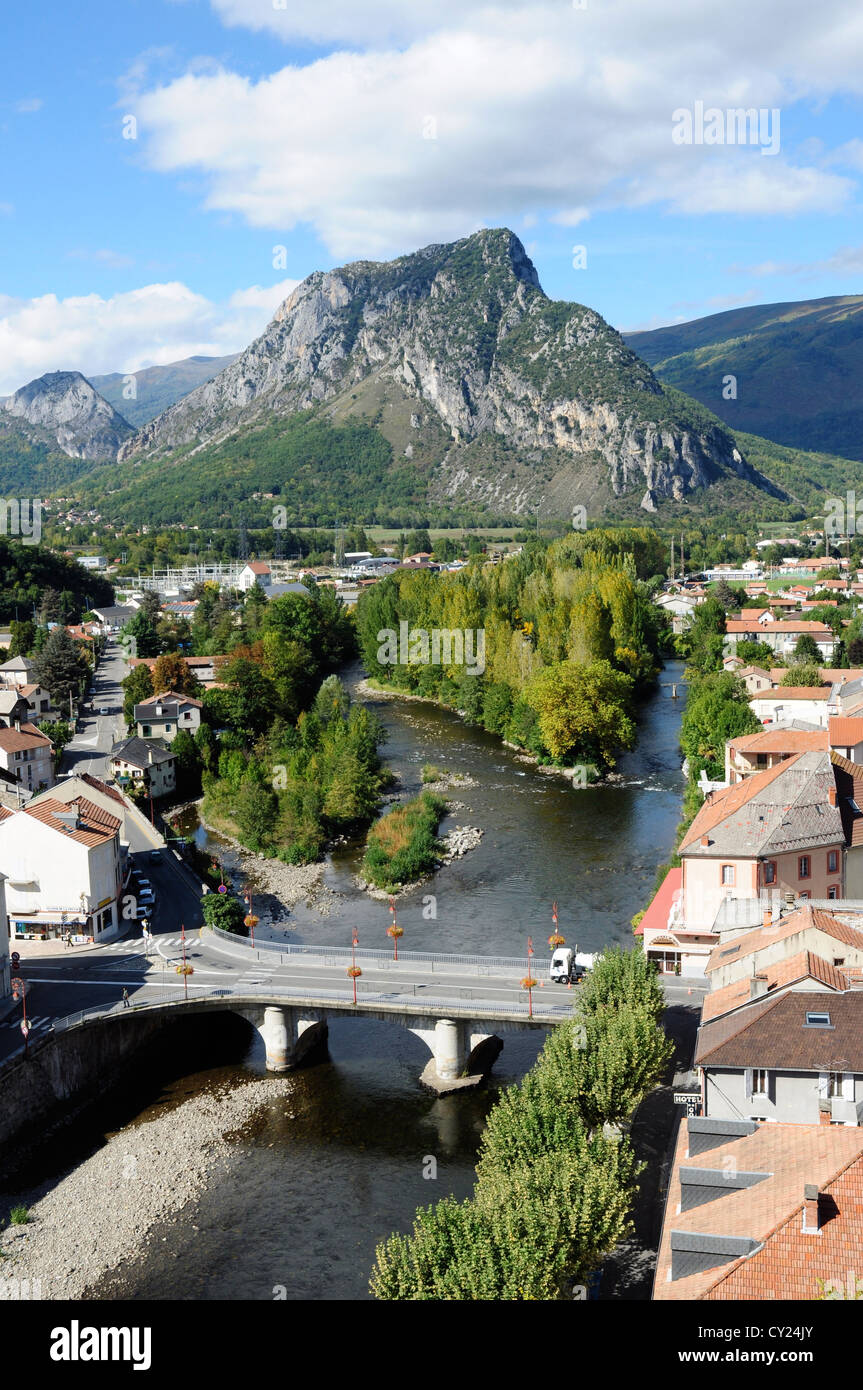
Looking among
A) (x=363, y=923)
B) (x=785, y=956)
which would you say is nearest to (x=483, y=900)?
(x=363, y=923)

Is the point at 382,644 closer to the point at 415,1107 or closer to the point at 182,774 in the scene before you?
the point at 182,774

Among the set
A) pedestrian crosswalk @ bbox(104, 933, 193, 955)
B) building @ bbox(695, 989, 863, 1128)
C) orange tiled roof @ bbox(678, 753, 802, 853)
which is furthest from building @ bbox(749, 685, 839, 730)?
building @ bbox(695, 989, 863, 1128)

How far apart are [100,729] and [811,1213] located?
56.5 m

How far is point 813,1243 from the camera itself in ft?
47.8

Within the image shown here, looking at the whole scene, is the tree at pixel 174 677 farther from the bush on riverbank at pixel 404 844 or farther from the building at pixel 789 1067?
the building at pixel 789 1067

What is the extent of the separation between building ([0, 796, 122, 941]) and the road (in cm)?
2159

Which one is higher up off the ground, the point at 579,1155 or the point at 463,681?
the point at 463,681

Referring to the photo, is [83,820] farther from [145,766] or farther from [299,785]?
[145,766]

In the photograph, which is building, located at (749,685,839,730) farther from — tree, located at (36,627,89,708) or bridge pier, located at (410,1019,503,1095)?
tree, located at (36,627,89,708)

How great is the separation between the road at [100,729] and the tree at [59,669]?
1.98 metres

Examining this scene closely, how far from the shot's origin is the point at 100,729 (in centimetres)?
6562
